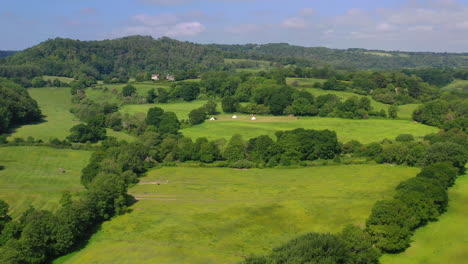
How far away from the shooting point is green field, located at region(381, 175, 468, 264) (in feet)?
121

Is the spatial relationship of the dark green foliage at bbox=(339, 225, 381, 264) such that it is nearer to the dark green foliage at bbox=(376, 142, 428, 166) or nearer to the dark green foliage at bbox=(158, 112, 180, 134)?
the dark green foliage at bbox=(376, 142, 428, 166)

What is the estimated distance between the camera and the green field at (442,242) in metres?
36.9

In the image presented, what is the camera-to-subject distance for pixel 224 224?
45.2 metres

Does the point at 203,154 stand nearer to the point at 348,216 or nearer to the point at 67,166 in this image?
the point at 67,166

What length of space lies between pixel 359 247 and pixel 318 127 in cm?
5945

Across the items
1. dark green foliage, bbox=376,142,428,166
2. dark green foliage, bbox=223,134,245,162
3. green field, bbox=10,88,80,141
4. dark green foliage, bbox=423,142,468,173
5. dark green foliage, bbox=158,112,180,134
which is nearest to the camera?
dark green foliage, bbox=423,142,468,173

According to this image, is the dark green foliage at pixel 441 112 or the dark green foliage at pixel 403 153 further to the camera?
the dark green foliage at pixel 441 112

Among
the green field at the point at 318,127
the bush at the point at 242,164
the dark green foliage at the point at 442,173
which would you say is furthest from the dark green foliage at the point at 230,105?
the dark green foliage at the point at 442,173

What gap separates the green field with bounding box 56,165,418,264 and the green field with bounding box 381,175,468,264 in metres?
6.46

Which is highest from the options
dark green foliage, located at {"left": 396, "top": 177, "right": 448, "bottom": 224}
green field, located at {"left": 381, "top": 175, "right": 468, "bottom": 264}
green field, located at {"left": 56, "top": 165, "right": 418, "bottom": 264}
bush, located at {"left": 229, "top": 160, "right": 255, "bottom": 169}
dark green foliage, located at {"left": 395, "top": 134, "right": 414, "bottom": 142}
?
dark green foliage, located at {"left": 395, "top": 134, "right": 414, "bottom": 142}

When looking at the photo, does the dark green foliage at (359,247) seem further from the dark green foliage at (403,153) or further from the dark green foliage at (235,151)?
the dark green foliage at (235,151)

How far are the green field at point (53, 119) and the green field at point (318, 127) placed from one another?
65.5ft

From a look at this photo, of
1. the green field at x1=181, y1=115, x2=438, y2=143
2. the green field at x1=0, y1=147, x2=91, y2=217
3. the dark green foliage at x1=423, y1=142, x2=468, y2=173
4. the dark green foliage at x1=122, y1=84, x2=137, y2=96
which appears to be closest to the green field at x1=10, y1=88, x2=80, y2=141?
the green field at x1=0, y1=147, x2=91, y2=217

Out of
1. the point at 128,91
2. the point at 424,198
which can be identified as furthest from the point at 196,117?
the point at 424,198
